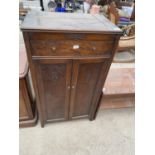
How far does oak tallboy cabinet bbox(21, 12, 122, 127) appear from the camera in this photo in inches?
36.5

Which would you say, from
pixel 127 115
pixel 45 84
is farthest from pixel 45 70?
pixel 127 115

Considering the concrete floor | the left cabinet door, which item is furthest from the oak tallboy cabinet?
the concrete floor

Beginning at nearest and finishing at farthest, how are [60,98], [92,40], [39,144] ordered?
[92,40] → [60,98] → [39,144]

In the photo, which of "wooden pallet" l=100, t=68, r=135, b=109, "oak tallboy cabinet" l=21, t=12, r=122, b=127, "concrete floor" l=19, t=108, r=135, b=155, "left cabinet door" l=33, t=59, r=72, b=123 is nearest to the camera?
"oak tallboy cabinet" l=21, t=12, r=122, b=127

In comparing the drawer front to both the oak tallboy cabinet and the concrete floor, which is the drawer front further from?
the concrete floor

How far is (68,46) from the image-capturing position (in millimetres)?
987

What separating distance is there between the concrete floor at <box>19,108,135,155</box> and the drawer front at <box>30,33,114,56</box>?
36.9 inches

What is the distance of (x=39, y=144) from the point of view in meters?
1.46

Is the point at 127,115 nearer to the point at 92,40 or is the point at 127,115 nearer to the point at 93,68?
the point at 93,68

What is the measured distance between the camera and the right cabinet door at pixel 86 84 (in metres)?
1.14

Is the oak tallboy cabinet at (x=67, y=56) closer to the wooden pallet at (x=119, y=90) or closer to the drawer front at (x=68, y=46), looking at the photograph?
the drawer front at (x=68, y=46)
